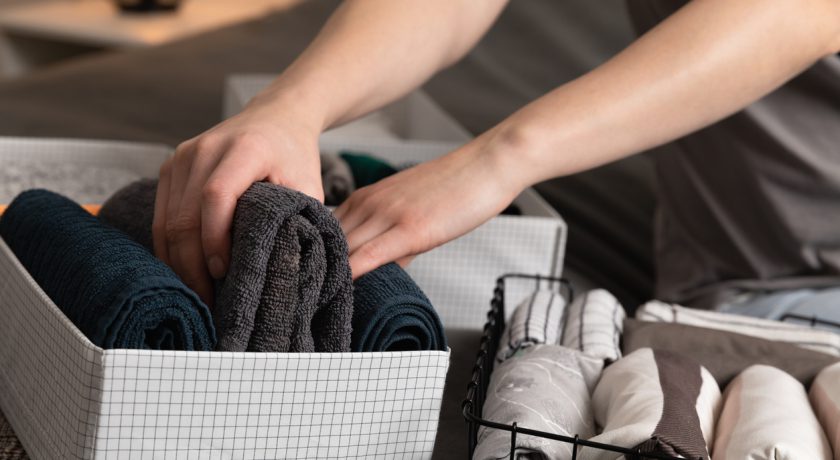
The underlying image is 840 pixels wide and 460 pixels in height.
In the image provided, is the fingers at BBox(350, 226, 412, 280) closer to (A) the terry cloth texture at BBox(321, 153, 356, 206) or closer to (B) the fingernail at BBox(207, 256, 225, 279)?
(B) the fingernail at BBox(207, 256, 225, 279)

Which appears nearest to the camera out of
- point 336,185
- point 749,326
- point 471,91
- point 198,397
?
point 198,397

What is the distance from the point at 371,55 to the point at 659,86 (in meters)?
0.19

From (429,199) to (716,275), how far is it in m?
0.41

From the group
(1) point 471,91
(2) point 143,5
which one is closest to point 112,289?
(1) point 471,91

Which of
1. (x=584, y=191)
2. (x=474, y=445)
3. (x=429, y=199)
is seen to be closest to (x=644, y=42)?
(x=429, y=199)

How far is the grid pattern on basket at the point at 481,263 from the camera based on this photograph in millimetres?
653

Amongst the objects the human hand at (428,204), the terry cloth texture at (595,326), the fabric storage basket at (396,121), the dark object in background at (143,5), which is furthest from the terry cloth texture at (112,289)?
the dark object in background at (143,5)

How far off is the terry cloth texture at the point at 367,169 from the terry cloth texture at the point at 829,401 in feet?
1.23

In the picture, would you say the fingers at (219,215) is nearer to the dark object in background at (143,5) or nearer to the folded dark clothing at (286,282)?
the folded dark clothing at (286,282)

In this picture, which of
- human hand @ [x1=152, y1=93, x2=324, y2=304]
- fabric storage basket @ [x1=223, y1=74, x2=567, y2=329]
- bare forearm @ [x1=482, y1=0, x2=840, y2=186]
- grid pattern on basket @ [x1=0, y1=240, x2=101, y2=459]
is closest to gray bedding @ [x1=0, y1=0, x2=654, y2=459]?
fabric storage basket @ [x1=223, y1=74, x2=567, y2=329]

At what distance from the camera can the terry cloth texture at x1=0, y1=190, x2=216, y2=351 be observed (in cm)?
40

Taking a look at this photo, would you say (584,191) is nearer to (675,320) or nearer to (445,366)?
(675,320)

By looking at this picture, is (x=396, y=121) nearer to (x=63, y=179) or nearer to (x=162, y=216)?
(x=63, y=179)

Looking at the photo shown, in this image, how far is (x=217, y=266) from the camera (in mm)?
457
